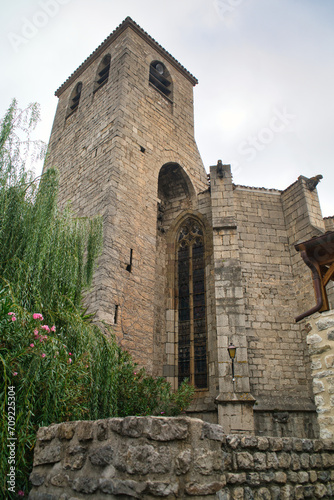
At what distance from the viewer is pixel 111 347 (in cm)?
555

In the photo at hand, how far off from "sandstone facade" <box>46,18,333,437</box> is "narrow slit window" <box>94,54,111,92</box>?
0.13 meters

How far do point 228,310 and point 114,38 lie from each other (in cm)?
1034

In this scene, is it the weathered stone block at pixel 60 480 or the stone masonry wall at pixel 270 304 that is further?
the stone masonry wall at pixel 270 304

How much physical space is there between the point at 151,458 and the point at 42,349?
2199mm

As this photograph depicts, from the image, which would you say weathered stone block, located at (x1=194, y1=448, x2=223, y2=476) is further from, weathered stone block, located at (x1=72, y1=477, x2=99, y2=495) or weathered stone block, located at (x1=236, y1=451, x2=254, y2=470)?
weathered stone block, located at (x1=236, y1=451, x2=254, y2=470)

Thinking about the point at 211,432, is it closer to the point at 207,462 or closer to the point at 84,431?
the point at 207,462

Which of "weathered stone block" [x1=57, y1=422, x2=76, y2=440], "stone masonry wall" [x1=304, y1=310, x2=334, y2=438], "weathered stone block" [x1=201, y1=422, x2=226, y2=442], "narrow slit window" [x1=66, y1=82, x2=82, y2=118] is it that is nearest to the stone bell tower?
"narrow slit window" [x1=66, y1=82, x2=82, y2=118]

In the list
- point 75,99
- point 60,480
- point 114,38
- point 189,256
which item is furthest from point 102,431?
point 75,99

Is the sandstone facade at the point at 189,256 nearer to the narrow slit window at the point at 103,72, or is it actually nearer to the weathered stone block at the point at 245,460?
the narrow slit window at the point at 103,72

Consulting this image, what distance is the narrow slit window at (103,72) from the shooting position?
12.8 m

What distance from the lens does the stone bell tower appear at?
859cm

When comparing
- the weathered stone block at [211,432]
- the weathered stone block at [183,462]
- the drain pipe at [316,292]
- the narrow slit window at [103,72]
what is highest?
the narrow slit window at [103,72]

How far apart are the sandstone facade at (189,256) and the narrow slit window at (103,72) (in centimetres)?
13

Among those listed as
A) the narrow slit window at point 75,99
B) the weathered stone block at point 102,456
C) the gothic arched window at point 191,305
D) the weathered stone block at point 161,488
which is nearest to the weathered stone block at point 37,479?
the weathered stone block at point 102,456
